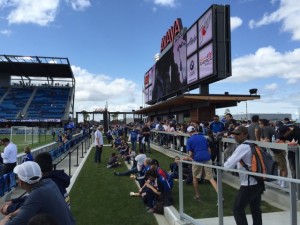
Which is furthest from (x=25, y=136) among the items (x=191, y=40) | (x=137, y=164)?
(x=137, y=164)

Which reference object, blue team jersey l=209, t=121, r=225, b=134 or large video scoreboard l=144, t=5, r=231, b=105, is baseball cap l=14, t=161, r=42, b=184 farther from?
large video scoreboard l=144, t=5, r=231, b=105

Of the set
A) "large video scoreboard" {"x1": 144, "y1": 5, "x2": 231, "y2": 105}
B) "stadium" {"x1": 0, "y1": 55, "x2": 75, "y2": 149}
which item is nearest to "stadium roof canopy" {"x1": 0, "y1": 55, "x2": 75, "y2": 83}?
"stadium" {"x1": 0, "y1": 55, "x2": 75, "y2": 149}

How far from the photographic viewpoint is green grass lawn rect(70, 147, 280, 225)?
5.63m

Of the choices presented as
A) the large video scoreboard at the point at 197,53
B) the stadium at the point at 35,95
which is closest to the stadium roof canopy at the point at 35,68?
the stadium at the point at 35,95

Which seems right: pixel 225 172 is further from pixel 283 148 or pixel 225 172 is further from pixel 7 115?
pixel 7 115

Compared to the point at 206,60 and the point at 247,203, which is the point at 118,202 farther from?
the point at 206,60

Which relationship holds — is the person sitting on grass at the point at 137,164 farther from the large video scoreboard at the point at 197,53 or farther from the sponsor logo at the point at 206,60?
the sponsor logo at the point at 206,60

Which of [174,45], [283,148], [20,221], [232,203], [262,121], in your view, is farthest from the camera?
[174,45]

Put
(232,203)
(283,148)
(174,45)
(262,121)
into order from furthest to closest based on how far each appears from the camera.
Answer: (174,45), (262,121), (283,148), (232,203)

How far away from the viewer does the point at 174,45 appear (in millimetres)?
31000

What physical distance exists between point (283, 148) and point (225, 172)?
9.03ft

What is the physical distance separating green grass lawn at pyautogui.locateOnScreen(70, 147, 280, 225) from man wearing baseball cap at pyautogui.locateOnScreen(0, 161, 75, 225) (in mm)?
2728

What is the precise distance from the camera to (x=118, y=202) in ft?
30.8

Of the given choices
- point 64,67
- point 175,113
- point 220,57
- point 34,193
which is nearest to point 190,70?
point 220,57
